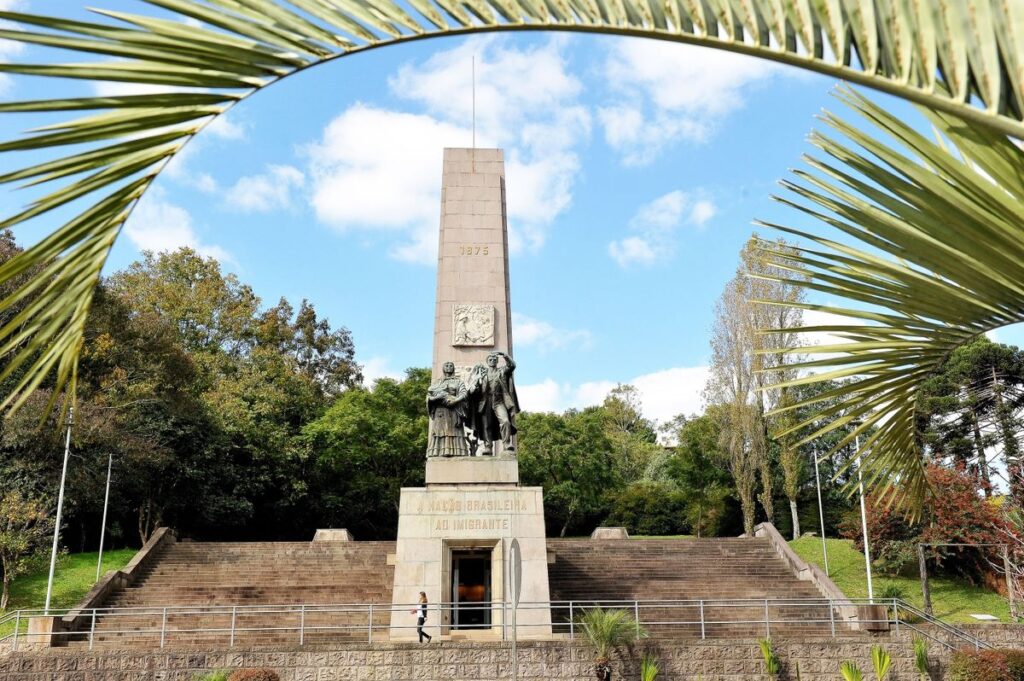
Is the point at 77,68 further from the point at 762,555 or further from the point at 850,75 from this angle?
the point at 762,555

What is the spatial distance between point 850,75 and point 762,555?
24103 mm

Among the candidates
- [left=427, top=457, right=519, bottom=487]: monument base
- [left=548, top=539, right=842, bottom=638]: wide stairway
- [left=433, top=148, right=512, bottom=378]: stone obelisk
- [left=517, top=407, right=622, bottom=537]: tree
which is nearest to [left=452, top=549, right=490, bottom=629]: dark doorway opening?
[left=427, top=457, right=519, bottom=487]: monument base

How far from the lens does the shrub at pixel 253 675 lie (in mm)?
14255

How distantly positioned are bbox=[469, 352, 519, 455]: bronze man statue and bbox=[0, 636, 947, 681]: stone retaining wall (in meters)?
5.21

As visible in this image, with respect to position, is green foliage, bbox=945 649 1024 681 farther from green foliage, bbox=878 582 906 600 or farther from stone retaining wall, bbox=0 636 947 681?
green foliage, bbox=878 582 906 600

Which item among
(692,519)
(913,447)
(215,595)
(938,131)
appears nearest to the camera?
(938,131)

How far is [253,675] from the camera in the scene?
14312 mm

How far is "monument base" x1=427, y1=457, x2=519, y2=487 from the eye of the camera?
63.8 ft

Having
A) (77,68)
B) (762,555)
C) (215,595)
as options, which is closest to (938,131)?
(77,68)

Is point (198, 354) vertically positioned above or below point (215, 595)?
above

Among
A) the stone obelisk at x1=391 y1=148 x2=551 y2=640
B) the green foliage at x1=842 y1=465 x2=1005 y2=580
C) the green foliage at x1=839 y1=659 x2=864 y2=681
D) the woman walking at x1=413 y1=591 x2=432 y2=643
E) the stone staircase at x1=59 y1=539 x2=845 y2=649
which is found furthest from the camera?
the green foliage at x1=842 y1=465 x2=1005 y2=580

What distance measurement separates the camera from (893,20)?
221 centimetres

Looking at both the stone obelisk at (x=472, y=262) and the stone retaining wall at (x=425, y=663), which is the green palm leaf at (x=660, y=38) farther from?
the stone obelisk at (x=472, y=262)

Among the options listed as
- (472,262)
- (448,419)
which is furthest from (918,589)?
(472,262)
